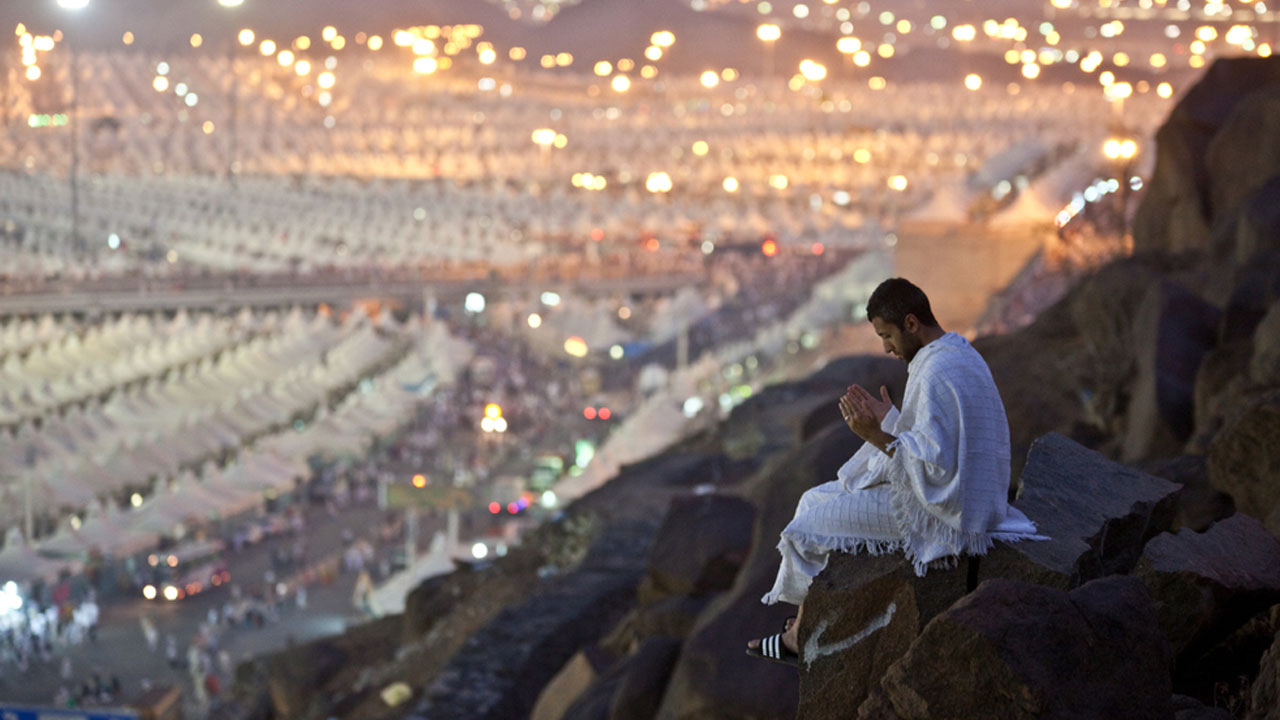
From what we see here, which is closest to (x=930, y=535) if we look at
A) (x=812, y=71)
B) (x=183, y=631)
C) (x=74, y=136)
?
(x=183, y=631)

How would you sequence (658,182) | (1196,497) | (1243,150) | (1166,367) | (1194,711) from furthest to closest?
1. (658,182)
2. (1243,150)
3. (1166,367)
4. (1196,497)
5. (1194,711)

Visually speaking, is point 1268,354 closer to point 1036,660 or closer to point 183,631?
point 1036,660

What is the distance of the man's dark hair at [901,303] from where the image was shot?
1.83 metres

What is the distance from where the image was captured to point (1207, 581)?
6.17 feet

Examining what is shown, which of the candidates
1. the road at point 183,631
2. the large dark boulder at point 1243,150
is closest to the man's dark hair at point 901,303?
the large dark boulder at point 1243,150

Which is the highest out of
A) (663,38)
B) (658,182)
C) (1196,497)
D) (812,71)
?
(663,38)

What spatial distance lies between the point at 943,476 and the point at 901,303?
0.21 m

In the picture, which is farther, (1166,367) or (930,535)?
(1166,367)

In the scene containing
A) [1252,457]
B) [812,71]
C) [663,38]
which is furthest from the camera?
[663,38]

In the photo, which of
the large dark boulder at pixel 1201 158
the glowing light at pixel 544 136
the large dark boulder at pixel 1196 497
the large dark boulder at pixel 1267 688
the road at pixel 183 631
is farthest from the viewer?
the glowing light at pixel 544 136

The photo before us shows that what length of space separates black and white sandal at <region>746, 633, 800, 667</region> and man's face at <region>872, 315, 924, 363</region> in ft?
1.24

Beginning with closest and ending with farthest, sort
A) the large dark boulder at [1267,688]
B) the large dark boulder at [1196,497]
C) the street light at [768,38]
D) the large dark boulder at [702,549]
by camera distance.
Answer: the large dark boulder at [1267,688] < the large dark boulder at [1196,497] < the large dark boulder at [702,549] < the street light at [768,38]

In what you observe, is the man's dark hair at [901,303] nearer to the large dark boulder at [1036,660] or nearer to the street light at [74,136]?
the large dark boulder at [1036,660]

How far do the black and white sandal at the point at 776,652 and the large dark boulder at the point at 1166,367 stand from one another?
210 cm
